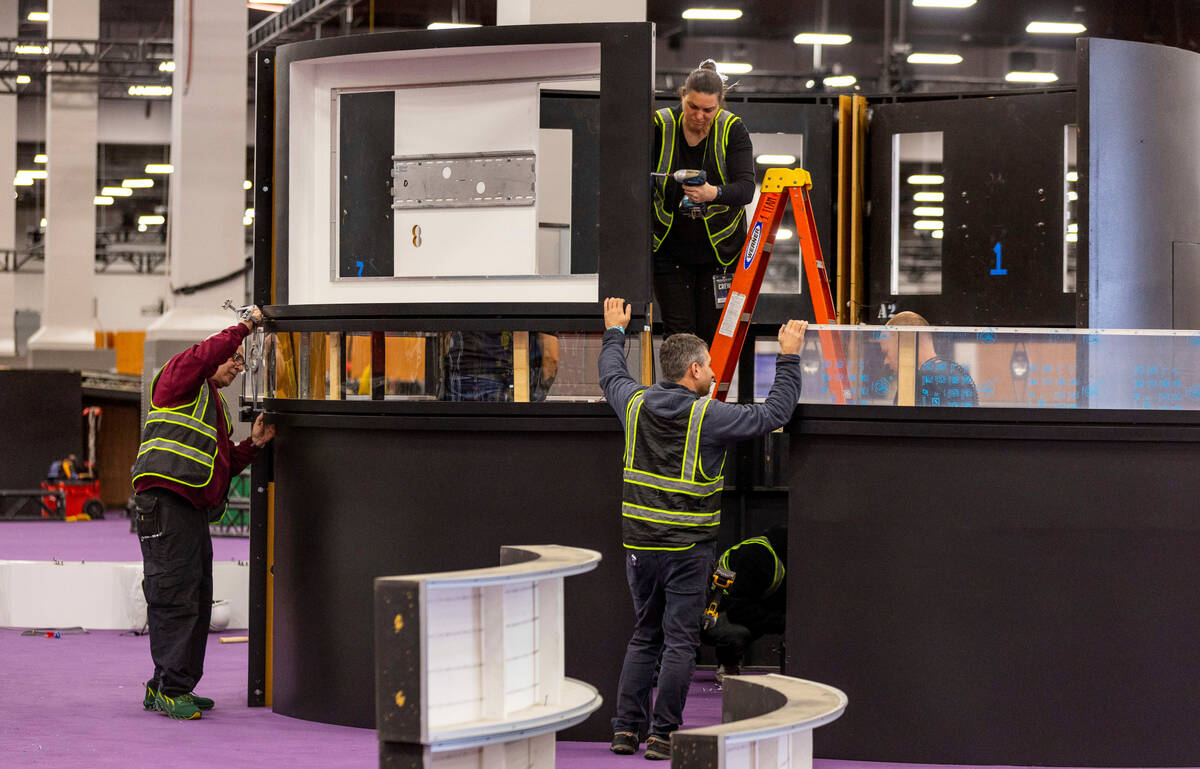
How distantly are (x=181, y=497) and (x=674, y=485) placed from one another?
2267 mm

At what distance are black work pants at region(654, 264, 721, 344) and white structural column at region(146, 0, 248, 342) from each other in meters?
10.8

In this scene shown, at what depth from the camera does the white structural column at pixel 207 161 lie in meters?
16.2

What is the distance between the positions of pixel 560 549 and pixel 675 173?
78.2 inches

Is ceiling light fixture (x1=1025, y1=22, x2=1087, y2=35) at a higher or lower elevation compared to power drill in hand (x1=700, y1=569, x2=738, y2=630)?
higher

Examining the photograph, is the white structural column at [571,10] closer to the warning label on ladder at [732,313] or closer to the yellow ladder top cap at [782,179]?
the yellow ladder top cap at [782,179]

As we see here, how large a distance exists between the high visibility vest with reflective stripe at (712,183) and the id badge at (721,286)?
67 mm

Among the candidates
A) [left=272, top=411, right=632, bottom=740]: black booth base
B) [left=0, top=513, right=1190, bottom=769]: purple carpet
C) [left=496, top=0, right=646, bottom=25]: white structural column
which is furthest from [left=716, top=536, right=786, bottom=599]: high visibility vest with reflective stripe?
[left=496, top=0, right=646, bottom=25]: white structural column

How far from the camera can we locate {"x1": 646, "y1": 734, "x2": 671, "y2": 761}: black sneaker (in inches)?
209

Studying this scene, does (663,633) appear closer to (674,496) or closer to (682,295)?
(674,496)

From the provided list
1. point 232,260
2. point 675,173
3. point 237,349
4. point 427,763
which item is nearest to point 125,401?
point 232,260

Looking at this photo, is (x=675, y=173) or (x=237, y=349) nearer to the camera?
(x=675, y=173)

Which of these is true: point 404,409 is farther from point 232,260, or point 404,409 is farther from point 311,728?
point 232,260

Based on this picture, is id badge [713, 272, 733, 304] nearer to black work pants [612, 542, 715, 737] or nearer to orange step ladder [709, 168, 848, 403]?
orange step ladder [709, 168, 848, 403]

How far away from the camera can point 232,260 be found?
1644 cm
